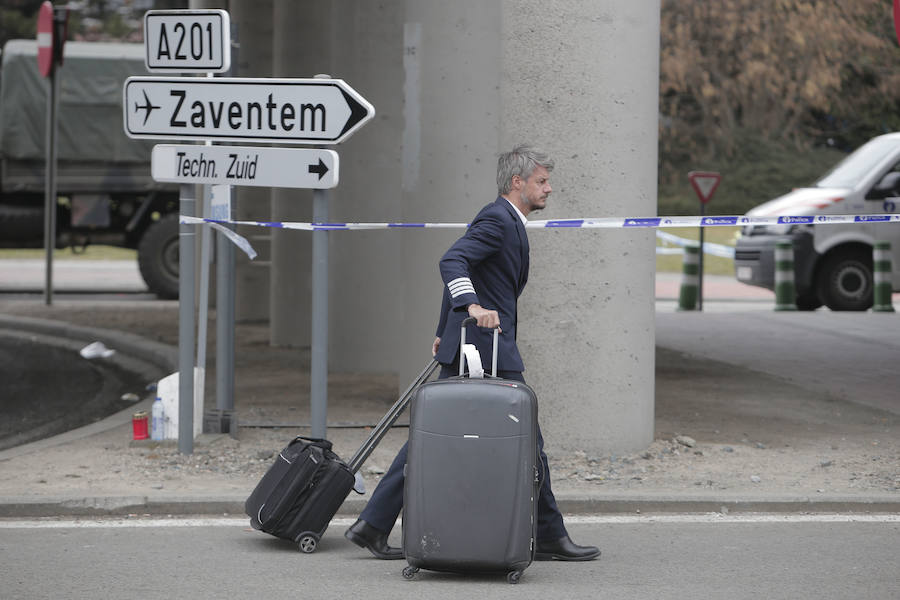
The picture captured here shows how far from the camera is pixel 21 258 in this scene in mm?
30219

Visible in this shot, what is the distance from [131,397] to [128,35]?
2930 centimetres

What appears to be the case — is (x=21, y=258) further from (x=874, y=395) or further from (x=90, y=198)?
(x=874, y=395)

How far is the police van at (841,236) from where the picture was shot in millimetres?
18156

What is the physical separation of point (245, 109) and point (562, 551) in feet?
A: 9.37

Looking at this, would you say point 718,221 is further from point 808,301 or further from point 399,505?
point 808,301

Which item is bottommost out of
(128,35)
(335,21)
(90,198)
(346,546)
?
(346,546)

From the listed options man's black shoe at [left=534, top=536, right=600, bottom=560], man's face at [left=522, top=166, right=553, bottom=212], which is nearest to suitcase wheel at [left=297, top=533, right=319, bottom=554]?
man's black shoe at [left=534, top=536, right=600, bottom=560]

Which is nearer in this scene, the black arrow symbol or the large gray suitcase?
the large gray suitcase

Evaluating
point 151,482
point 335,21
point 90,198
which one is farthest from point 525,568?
point 90,198

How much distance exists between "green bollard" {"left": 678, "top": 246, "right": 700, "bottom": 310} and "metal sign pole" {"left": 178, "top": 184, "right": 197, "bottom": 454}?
1227 centimetres

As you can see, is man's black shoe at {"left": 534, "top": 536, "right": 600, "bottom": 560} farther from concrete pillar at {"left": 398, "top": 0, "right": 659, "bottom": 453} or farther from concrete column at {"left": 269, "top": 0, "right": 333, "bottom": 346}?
concrete column at {"left": 269, "top": 0, "right": 333, "bottom": 346}

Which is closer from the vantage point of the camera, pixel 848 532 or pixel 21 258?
pixel 848 532

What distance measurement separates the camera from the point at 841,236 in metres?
18.7

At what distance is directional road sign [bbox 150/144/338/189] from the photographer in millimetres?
7027
